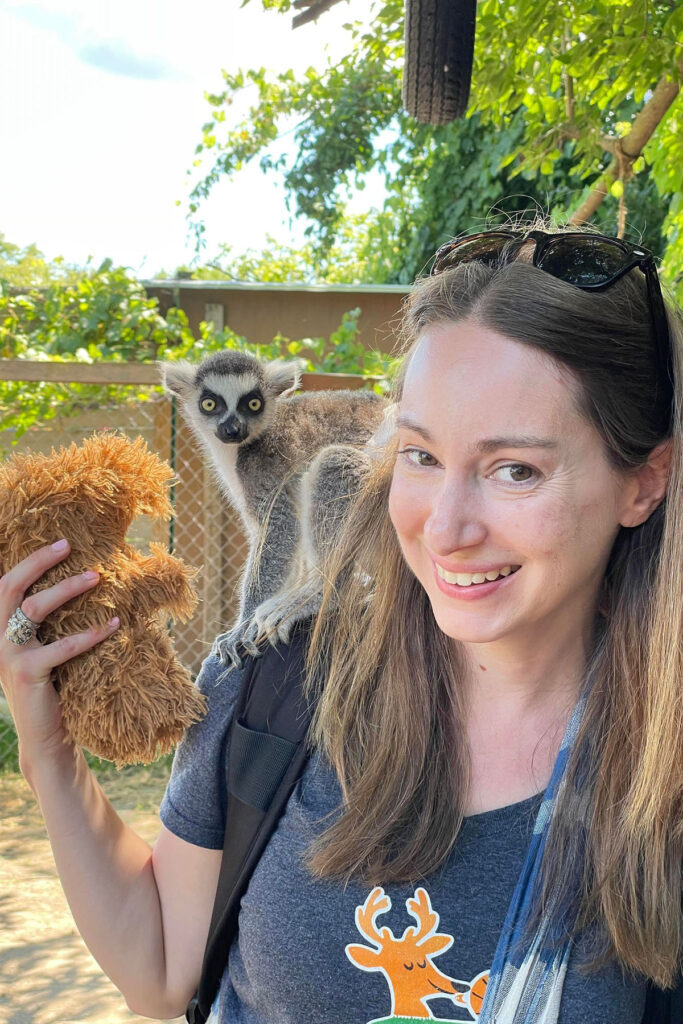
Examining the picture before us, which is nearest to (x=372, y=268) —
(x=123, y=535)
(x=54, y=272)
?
(x=54, y=272)

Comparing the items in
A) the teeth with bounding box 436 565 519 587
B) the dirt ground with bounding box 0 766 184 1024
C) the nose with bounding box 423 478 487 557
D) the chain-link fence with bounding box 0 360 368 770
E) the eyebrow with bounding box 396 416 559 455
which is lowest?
the dirt ground with bounding box 0 766 184 1024

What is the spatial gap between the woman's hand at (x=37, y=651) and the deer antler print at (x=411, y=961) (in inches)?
19.9

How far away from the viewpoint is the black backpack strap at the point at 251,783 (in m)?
1.21

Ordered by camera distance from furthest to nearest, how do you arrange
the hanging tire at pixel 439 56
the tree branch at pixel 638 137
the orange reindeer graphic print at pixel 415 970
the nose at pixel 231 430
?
the tree branch at pixel 638 137, the hanging tire at pixel 439 56, the nose at pixel 231 430, the orange reindeer graphic print at pixel 415 970

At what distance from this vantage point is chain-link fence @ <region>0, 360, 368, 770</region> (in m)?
4.57

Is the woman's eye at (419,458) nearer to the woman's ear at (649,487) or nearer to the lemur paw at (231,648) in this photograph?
the woman's ear at (649,487)

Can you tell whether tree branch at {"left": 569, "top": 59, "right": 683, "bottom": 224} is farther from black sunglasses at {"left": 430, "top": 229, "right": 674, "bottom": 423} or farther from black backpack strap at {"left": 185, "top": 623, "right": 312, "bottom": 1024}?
black backpack strap at {"left": 185, "top": 623, "right": 312, "bottom": 1024}

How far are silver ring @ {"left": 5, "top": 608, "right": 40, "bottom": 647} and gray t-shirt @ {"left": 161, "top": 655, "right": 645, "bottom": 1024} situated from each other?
0.42 m

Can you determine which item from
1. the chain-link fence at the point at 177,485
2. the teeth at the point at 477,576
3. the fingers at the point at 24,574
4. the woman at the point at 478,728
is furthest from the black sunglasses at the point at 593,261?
the chain-link fence at the point at 177,485

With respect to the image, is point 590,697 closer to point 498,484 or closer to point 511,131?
A: point 498,484

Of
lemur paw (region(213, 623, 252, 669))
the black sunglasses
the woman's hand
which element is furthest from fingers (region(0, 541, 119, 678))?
the black sunglasses

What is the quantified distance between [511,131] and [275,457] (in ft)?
22.4

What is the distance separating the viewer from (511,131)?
27.9 feet

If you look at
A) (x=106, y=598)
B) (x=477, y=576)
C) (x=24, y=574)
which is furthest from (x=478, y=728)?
(x=24, y=574)
